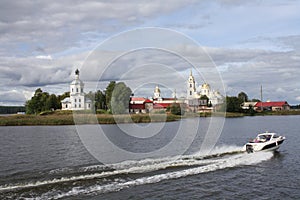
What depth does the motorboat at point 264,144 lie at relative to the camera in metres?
38.0

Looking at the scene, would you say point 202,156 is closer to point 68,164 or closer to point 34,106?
point 68,164

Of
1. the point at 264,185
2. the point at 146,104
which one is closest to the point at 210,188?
the point at 264,185

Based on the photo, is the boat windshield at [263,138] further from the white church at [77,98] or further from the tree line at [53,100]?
the white church at [77,98]

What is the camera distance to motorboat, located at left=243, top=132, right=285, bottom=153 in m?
38.0

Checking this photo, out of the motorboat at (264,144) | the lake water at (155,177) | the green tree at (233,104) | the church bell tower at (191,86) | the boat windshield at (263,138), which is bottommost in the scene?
the lake water at (155,177)

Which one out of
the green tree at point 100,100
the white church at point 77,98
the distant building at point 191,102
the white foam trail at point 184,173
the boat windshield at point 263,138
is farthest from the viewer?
the distant building at point 191,102

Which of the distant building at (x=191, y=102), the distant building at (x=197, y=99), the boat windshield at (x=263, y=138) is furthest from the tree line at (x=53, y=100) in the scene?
the boat windshield at (x=263, y=138)

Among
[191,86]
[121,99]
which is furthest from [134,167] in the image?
[191,86]

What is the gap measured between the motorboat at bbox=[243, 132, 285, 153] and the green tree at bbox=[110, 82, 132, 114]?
59416mm

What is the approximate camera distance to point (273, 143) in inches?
1561

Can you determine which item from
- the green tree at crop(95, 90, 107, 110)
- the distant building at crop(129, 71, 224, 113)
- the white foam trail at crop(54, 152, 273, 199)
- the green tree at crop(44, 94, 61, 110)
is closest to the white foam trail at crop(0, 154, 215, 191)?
the white foam trail at crop(54, 152, 273, 199)

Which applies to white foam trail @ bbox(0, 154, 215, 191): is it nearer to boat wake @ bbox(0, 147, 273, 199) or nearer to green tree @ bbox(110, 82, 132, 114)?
boat wake @ bbox(0, 147, 273, 199)

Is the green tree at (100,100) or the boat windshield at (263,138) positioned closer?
the boat windshield at (263,138)

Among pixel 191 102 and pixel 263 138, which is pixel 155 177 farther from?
pixel 191 102
